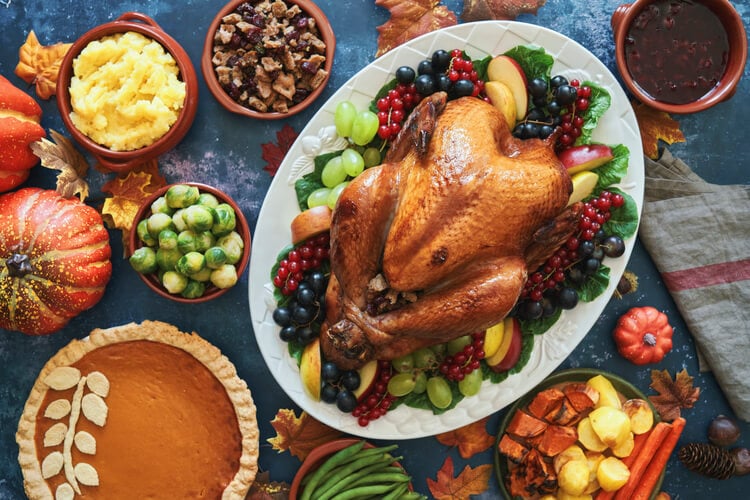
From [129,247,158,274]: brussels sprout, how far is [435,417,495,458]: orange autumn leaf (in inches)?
49.3

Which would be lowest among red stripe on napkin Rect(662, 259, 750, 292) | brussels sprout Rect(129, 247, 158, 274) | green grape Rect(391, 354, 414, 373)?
green grape Rect(391, 354, 414, 373)

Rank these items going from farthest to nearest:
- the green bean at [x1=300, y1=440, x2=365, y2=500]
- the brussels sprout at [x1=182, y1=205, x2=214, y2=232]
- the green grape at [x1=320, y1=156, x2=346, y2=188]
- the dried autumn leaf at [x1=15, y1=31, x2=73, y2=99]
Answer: the dried autumn leaf at [x1=15, y1=31, x2=73, y2=99]
the green bean at [x1=300, y1=440, x2=365, y2=500]
the green grape at [x1=320, y1=156, x2=346, y2=188]
the brussels sprout at [x1=182, y1=205, x2=214, y2=232]

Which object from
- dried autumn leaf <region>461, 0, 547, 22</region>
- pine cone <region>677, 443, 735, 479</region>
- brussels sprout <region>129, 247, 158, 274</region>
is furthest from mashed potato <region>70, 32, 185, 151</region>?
pine cone <region>677, 443, 735, 479</region>

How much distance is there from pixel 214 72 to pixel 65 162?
0.66 meters

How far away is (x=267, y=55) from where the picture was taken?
8.22ft

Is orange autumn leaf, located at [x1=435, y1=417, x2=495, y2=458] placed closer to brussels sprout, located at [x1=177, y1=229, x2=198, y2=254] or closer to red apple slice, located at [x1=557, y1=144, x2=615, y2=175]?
red apple slice, located at [x1=557, y1=144, x2=615, y2=175]

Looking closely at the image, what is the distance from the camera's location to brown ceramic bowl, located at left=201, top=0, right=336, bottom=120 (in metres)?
2.50

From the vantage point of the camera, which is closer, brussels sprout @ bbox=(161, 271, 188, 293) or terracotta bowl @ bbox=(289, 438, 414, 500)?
brussels sprout @ bbox=(161, 271, 188, 293)

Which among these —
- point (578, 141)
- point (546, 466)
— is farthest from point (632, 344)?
point (578, 141)

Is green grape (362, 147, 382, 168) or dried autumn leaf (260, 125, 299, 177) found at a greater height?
green grape (362, 147, 382, 168)

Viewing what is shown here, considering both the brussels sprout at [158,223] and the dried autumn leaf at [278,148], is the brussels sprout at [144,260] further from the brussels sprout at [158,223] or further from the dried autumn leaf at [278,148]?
the dried autumn leaf at [278,148]

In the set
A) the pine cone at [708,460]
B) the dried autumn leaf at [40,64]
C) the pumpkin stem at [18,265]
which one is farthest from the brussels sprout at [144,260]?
the pine cone at [708,460]

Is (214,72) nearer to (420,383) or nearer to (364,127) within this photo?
(364,127)

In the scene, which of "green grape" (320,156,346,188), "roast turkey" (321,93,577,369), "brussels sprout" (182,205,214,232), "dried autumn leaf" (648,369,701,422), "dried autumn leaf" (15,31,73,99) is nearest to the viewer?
"roast turkey" (321,93,577,369)
